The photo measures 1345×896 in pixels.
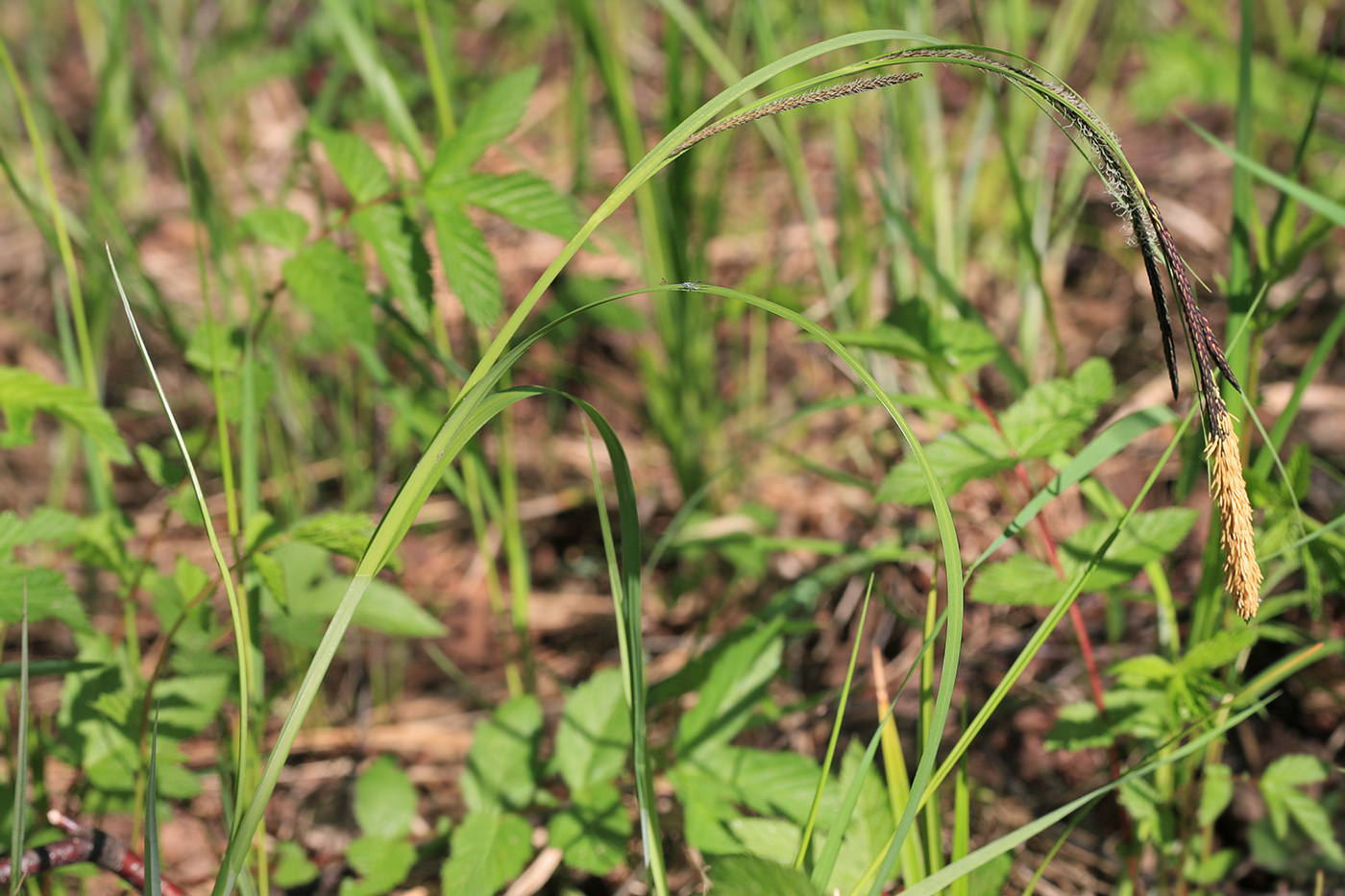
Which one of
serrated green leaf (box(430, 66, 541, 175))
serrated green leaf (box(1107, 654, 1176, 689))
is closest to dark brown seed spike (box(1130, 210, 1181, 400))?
serrated green leaf (box(1107, 654, 1176, 689))

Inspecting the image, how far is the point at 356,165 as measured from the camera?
1.35 metres

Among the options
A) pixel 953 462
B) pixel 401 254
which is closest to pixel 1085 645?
pixel 953 462

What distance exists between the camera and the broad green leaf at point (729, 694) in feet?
4.21

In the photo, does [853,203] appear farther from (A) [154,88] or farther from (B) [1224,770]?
(A) [154,88]

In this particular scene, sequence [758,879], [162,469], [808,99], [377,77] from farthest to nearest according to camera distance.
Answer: [377,77], [162,469], [758,879], [808,99]

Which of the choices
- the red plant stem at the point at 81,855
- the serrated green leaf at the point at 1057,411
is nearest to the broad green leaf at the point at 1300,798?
the serrated green leaf at the point at 1057,411

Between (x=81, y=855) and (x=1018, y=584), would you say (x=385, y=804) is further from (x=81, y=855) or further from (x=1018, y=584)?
(x=1018, y=584)

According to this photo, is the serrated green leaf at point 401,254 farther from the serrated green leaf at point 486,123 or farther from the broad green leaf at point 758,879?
the broad green leaf at point 758,879

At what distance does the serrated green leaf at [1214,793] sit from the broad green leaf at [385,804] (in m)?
1.07

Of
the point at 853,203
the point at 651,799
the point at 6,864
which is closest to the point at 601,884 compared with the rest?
the point at 651,799

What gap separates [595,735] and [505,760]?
0.14 meters

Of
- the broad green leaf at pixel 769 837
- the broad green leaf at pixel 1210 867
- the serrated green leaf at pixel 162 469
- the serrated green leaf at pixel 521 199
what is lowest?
the broad green leaf at pixel 1210 867

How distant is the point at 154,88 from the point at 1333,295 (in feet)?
11.7

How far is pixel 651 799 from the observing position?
39.0 inches
